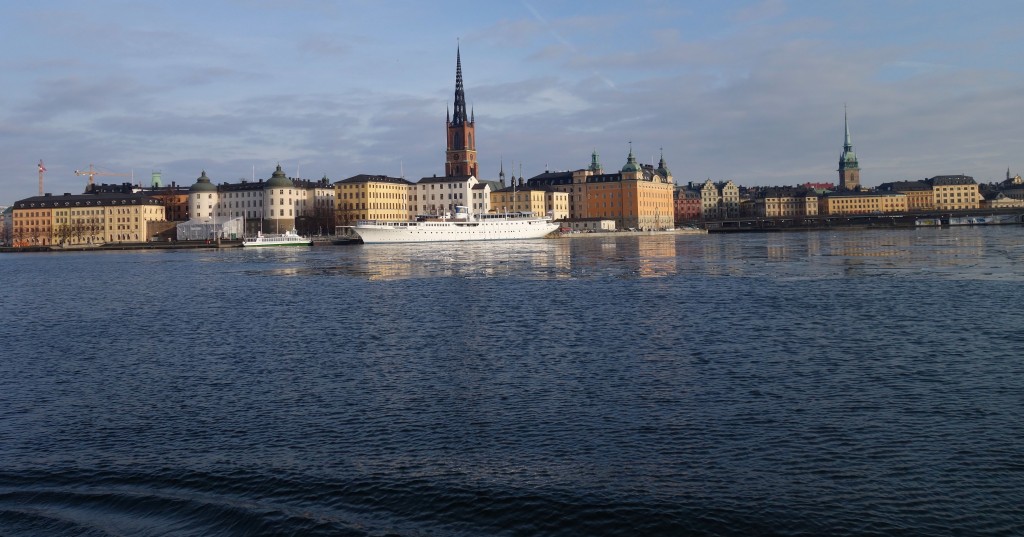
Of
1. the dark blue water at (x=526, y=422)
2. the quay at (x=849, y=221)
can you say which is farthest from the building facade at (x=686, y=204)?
the dark blue water at (x=526, y=422)

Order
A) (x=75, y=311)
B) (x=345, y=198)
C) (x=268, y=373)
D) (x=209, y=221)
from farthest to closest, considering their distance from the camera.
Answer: (x=345, y=198) → (x=209, y=221) → (x=75, y=311) → (x=268, y=373)

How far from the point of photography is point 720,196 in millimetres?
193000

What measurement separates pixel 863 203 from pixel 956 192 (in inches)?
763

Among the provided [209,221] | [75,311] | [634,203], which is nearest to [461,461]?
[75,311]

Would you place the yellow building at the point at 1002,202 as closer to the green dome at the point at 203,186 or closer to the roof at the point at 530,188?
the roof at the point at 530,188

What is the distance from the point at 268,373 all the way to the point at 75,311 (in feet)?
55.7

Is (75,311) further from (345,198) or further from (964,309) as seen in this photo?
(345,198)

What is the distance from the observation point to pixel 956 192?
179 meters

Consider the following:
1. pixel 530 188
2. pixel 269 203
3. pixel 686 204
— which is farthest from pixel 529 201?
pixel 686 204

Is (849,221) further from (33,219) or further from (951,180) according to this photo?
(33,219)

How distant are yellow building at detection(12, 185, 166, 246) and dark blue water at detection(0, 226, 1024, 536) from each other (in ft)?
355

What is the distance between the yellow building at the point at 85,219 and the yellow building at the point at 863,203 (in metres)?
134

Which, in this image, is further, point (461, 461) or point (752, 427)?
point (752, 427)

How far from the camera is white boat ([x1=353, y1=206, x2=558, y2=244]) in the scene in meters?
109
